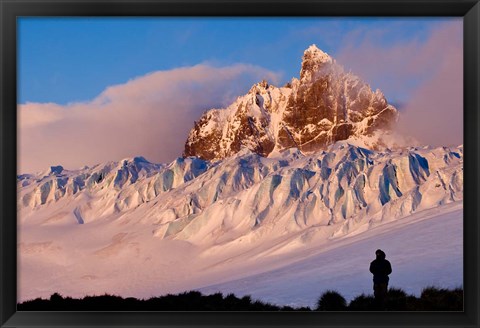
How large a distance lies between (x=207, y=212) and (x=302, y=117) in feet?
177

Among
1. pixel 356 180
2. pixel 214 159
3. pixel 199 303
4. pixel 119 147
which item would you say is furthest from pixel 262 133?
pixel 199 303

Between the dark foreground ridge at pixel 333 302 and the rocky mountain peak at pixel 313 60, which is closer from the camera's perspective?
the dark foreground ridge at pixel 333 302

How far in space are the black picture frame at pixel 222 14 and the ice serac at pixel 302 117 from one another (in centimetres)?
12769

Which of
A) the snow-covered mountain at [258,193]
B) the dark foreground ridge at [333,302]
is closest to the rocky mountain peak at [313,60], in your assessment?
the snow-covered mountain at [258,193]

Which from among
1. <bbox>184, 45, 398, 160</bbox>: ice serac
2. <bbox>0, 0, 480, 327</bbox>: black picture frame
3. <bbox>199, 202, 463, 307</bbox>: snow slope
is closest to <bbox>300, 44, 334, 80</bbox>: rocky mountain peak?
<bbox>184, 45, 398, 160</bbox>: ice serac

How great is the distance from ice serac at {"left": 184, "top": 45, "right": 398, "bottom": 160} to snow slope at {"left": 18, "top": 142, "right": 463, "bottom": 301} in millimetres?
9480

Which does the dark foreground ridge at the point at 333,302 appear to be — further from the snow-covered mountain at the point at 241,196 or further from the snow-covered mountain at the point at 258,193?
the snow-covered mountain at the point at 258,193

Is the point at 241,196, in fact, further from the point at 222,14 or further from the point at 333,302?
the point at 222,14

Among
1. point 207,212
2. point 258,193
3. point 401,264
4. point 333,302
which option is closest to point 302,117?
point 258,193

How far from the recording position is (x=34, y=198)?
141 m

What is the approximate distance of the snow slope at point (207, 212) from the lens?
276 feet

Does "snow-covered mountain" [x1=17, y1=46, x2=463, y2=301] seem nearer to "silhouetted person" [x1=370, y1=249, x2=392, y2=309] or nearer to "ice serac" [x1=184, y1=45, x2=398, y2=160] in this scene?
"ice serac" [x1=184, y1=45, x2=398, y2=160]

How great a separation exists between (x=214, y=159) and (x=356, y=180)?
51.8 meters
